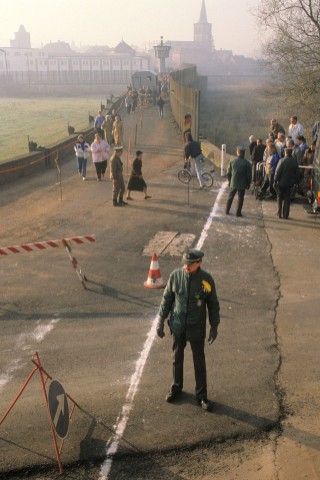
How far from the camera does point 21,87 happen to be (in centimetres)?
14625

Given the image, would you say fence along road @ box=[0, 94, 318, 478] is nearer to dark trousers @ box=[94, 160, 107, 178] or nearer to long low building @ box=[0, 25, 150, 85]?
dark trousers @ box=[94, 160, 107, 178]

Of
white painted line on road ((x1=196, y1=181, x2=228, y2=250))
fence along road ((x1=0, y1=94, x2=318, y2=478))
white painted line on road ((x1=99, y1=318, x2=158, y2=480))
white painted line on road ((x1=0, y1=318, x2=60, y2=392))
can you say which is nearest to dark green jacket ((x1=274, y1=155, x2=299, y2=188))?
fence along road ((x1=0, y1=94, x2=318, y2=478))

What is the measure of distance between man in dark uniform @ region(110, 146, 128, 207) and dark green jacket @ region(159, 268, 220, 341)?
28.8ft

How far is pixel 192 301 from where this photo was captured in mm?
5969

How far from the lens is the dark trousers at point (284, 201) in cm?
1316

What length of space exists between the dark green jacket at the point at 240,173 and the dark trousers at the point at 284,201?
859mm

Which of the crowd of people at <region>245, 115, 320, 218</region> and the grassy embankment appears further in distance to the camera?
the grassy embankment

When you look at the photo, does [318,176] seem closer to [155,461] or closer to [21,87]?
[155,461]

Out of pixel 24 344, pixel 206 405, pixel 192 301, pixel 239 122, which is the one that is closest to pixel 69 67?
pixel 239 122

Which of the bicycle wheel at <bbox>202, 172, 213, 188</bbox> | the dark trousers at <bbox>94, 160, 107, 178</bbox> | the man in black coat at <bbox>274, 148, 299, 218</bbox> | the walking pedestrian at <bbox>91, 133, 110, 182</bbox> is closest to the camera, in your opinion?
the man in black coat at <bbox>274, 148, 299, 218</bbox>

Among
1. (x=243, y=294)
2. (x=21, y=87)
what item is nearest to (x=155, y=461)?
(x=243, y=294)

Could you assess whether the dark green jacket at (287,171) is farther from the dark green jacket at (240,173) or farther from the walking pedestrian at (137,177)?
the walking pedestrian at (137,177)

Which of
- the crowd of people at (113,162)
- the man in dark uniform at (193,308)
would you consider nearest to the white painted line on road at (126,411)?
the man in dark uniform at (193,308)

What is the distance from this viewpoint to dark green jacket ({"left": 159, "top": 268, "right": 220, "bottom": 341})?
5953mm
